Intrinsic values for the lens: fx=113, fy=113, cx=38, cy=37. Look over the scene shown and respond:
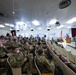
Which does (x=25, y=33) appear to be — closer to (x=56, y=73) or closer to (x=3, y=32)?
(x=3, y=32)

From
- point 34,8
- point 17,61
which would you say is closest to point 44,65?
point 17,61

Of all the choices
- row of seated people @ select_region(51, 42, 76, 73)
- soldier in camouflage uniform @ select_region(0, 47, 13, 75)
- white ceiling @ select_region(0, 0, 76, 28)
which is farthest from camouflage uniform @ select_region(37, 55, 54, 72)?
white ceiling @ select_region(0, 0, 76, 28)

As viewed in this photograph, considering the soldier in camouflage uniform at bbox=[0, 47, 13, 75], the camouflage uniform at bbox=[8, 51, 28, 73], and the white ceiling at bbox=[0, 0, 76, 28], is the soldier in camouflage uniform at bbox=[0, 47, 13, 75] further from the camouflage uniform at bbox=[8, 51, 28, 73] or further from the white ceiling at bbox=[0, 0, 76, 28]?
the white ceiling at bbox=[0, 0, 76, 28]

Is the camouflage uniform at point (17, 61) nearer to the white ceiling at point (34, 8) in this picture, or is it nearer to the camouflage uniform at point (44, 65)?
the camouflage uniform at point (44, 65)

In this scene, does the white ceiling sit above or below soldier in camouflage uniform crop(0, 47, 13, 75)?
above

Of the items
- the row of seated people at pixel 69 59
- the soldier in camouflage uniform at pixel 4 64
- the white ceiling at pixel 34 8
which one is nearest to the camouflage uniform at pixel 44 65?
the row of seated people at pixel 69 59

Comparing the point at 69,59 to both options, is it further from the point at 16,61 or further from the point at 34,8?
the point at 34,8

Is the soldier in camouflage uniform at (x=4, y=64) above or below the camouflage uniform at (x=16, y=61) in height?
below

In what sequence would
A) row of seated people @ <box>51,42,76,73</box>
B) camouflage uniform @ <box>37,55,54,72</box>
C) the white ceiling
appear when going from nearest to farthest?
camouflage uniform @ <box>37,55,54,72</box> < row of seated people @ <box>51,42,76,73</box> < the white ceiling

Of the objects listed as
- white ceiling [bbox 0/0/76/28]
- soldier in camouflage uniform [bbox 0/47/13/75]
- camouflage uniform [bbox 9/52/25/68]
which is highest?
white ceiling [bbox 0/0/76/28]

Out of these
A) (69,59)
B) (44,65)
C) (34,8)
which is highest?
(34,8)

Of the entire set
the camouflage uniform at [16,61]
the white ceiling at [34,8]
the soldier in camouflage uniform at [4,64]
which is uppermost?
the white ceiling at [34,8]

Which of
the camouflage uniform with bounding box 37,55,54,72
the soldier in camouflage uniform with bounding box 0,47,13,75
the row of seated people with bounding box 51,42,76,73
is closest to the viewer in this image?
the camouflage uniform with bounding box 37,55,54,72

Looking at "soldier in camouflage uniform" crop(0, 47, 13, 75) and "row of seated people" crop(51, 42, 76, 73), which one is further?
"soldier in camouflage uniform" crop(0, 47, 13, 75)
